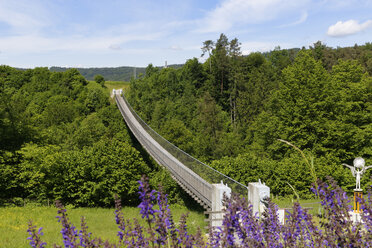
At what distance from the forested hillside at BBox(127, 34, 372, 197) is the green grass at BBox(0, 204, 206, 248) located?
24.6 ft

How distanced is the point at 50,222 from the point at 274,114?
77.6 ft

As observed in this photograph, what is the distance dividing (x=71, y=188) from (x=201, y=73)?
39.6 m

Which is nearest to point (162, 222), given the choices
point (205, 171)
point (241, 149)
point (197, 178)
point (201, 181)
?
point (201, 181)

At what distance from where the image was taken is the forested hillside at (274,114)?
24.1 metres

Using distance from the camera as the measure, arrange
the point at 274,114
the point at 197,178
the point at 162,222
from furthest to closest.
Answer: the point at 274,114, the point at 197,178, the point at 162,222

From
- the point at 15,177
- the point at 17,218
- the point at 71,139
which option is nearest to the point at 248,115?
the point at 71,139

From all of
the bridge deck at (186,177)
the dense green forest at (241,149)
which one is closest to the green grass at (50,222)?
the bridge deck at (186,177)

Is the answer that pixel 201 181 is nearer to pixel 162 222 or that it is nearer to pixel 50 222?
pixel 50 222

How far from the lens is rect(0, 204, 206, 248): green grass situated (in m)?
14.1

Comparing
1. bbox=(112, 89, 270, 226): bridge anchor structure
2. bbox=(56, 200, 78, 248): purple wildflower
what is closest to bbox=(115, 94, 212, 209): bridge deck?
bbox=(112, 89, 270, 226): bridge anchor structure

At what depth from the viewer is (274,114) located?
108 feet

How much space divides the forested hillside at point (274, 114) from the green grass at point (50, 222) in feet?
24.6

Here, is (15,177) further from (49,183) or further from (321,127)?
(321,127)

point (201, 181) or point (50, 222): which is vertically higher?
point (201, 181)
